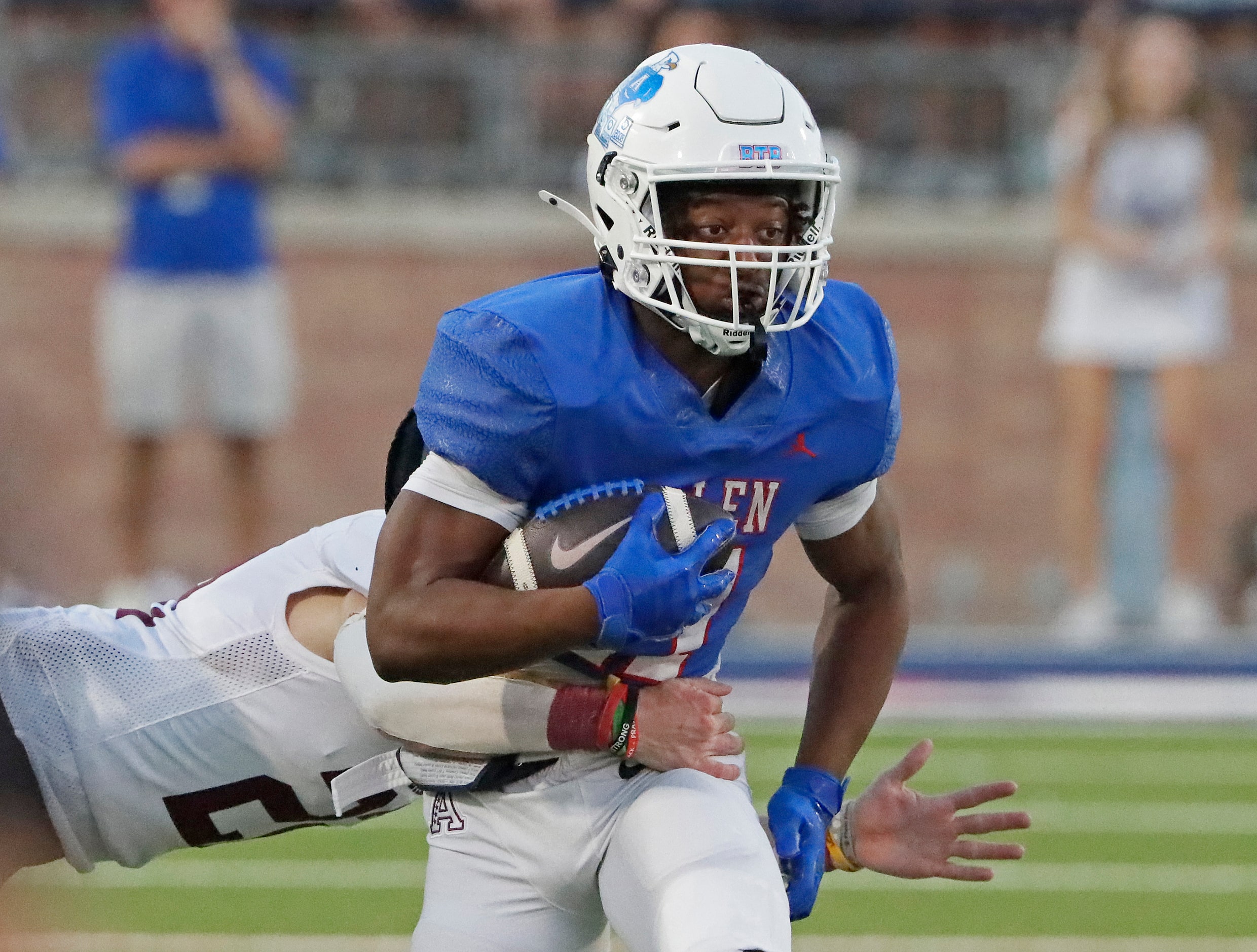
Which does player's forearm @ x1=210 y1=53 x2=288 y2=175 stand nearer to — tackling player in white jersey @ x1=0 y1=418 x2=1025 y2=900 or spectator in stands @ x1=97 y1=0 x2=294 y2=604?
spectator in stands @ x1=97 y1=0 x2=294 y2=604

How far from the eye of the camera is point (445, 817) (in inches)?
123

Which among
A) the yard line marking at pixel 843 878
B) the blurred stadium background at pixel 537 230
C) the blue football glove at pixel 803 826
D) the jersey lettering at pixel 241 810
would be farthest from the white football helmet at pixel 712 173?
the blurred stadium background at pixel 537 230

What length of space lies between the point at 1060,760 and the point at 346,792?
3370mm

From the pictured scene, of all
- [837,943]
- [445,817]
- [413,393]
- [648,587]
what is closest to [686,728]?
[648,587]

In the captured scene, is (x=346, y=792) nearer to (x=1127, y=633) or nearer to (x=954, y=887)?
(x=954, y=887)

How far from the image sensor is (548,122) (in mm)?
9391

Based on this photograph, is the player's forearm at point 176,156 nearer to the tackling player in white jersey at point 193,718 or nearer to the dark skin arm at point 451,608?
the tackling player in white jersey at point 193,718

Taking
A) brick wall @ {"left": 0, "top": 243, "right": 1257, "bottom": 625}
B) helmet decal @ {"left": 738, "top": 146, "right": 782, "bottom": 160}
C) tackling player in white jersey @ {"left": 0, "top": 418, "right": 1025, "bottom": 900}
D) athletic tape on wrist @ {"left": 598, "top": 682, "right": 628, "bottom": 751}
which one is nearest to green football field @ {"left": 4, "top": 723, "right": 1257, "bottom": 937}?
tackling player in white jersey @ {"left": 0, "top": 418, "right": 1025, "bottom": 900}

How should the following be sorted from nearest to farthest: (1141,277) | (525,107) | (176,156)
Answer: (176,156) → (1141,277) → (525,107)

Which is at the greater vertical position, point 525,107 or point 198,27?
point 198,27

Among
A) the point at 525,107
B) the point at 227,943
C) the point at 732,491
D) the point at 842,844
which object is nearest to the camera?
the point at 732,491

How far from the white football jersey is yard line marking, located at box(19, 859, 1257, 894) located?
4.60 feet

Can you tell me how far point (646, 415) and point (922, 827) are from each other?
73 centimetres

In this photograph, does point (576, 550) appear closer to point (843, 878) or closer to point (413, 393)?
point (843, 878)
